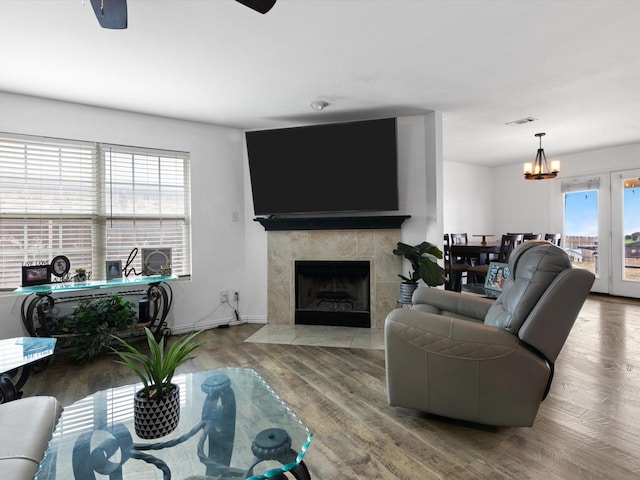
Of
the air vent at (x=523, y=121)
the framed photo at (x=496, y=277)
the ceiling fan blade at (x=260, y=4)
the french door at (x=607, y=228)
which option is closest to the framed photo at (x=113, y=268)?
the ceiling fan blade at (x=260, y=4)

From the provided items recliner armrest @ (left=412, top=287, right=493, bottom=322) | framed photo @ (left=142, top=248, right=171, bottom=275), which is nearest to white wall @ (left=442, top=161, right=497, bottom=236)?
recliner armrest @ (left=412, top=287, right=493, bottom=322)

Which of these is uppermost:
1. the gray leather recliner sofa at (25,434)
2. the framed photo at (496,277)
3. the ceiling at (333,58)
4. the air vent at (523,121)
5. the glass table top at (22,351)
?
the air vent at (523,121)

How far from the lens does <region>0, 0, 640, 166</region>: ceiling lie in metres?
2.04

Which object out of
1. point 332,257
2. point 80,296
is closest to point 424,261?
point 332,257

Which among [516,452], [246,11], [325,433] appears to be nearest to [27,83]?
[246,11]

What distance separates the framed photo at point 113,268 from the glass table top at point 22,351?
4.03 feet

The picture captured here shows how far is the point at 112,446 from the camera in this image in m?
1.25

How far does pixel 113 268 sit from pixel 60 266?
1.40 ft

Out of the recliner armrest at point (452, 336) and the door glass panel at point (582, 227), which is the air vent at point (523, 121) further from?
the recliner armrest at point (452, 336)

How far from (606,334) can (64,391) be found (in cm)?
513

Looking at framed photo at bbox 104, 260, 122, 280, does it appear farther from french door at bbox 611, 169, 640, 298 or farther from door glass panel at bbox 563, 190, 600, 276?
french door at bbox 611, 169, 640, 298

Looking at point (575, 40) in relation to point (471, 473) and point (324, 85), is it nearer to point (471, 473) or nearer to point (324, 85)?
point (324, 85)

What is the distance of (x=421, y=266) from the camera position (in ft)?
11.7

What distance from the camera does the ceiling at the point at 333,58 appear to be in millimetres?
2035
